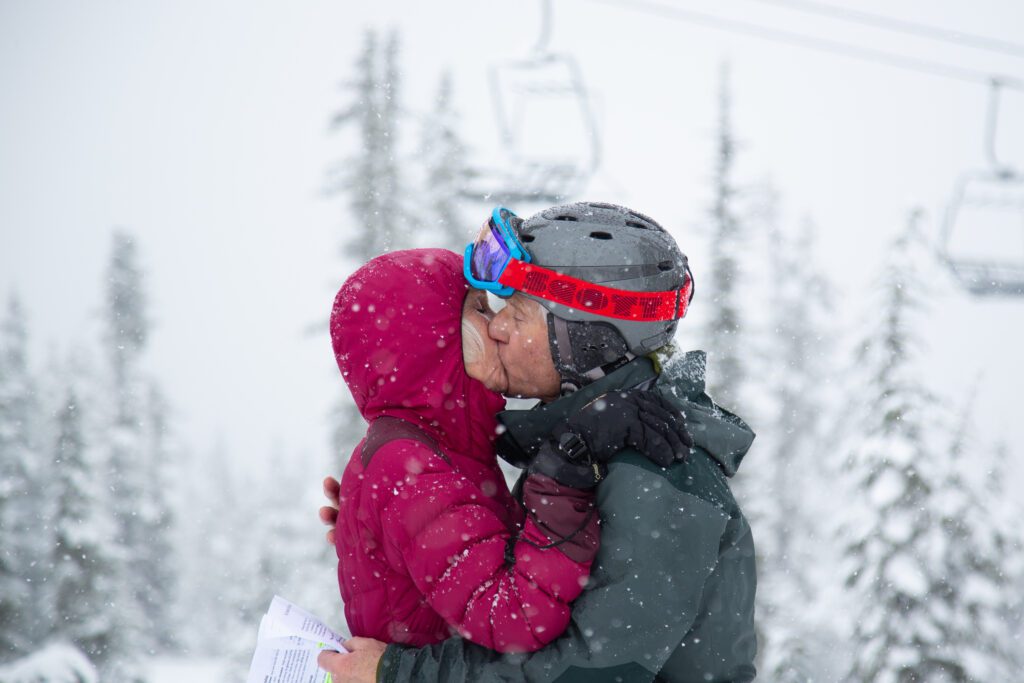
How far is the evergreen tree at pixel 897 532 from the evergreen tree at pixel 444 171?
8385 mm

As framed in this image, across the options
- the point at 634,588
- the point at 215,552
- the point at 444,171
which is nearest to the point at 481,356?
the point at 634,588

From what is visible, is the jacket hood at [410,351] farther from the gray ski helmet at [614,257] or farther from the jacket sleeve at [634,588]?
the jacket sleeve at [634,588]

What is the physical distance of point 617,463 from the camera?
8.32 ft

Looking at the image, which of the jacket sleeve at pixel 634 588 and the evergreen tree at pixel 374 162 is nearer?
the jacket sleeve at pixel 634 588

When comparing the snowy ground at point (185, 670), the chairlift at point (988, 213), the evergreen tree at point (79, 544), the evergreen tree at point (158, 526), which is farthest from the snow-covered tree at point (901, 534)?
the snowy ground at point (185, 670)

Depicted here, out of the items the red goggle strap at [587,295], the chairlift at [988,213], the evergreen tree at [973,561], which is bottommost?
the evergreen tree at [973,561]

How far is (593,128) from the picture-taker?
11.9m

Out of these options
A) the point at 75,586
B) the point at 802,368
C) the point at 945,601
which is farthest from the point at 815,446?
the point at 75,586

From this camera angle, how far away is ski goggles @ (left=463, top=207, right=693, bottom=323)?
2.81 meters

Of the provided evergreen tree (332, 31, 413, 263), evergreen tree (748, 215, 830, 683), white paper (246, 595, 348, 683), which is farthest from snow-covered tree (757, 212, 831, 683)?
white paper (246, 595, 348, 683)

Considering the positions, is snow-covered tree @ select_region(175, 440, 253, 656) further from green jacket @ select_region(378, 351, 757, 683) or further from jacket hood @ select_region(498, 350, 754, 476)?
green jacket @ select_region(378, 351, 757, 683)

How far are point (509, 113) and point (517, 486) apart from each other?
11676 millimetres

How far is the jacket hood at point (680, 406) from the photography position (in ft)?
9.02

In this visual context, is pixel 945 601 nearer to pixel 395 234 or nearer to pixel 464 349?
pixel 395 234
